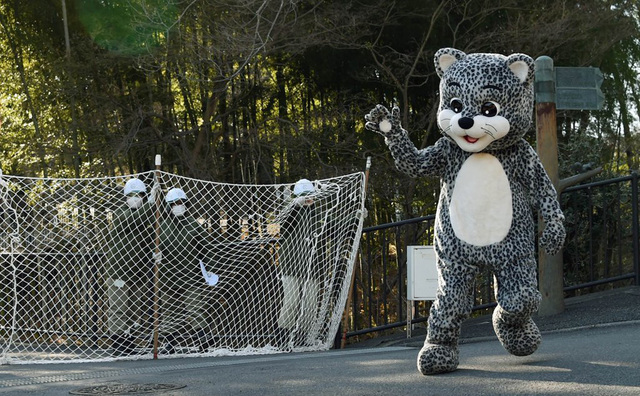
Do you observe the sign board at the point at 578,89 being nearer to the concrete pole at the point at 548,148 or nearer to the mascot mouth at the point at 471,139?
the concrete pole at the point at 548,148

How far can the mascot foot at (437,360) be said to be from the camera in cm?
465

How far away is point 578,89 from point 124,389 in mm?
4594

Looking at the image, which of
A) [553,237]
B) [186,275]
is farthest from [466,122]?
[186,275]

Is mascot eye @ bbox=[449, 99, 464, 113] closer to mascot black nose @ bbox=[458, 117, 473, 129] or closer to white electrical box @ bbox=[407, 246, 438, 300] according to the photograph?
mascot black nose @ bbox=[458, 117, 473, 129]

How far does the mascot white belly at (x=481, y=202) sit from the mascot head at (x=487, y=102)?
107 millimetres

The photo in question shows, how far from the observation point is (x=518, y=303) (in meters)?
4.72

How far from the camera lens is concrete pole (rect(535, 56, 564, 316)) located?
7.43 m

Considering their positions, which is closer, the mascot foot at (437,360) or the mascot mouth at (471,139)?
the mascot foot at (437,360)

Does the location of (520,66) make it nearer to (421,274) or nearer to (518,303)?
(518,303)

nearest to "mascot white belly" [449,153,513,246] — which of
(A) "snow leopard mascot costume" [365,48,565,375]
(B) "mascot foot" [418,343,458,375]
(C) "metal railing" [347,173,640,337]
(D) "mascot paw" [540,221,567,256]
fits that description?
(A) "snow leopard mascot costume" [365,48,565,375]

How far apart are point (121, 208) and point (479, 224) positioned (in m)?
4.36

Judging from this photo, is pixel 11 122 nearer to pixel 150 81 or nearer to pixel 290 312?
pixel 150 81

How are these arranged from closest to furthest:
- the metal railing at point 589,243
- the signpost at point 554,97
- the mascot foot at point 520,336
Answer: the mascot foot at point 520,336
the signpost at point 554,97
the metal railing at point 589,243

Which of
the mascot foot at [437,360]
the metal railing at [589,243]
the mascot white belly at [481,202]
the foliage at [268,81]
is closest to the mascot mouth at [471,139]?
the mascot white belly at [481,202]
